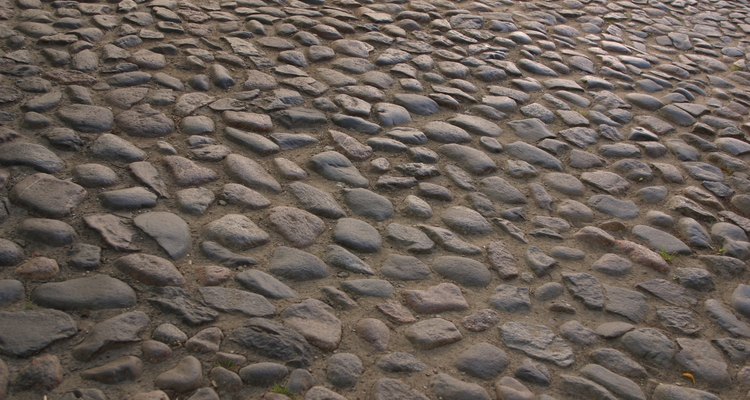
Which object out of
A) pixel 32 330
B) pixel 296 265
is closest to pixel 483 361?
pixel 296 265

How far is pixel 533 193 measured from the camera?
3.97 metres

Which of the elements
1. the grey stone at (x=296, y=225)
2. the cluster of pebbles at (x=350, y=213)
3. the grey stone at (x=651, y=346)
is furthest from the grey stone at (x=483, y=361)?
the grey stone at (x=296, y=225)

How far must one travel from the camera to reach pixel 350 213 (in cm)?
355

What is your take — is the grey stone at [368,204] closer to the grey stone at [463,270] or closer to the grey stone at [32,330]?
the grey stone at [463,270]

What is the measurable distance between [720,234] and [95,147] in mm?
2852

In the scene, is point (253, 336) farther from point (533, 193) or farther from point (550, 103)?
point (550, 103)

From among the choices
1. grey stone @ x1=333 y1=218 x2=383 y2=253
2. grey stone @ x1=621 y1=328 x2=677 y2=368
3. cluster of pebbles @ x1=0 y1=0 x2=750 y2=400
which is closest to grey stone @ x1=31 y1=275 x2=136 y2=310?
cluster of pebbles @ x1=0 y1=0 x2=750 y2=400

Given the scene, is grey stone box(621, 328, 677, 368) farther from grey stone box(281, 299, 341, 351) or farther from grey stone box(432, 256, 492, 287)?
grey stone box(281, 299, 341, 351)

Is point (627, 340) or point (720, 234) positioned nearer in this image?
point (627, 340)

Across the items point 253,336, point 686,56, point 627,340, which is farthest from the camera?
point 686,56

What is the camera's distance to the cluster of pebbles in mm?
2727

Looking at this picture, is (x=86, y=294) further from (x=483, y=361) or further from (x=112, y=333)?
(x=483, y=361)

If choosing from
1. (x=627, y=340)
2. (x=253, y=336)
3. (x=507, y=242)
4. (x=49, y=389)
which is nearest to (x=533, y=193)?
(x=507, y=242)

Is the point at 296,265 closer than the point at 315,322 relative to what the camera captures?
No
